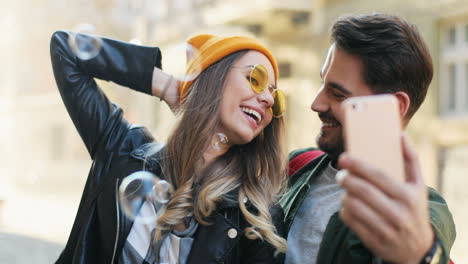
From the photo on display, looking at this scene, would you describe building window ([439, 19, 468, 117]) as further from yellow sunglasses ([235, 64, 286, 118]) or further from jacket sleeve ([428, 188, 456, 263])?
jacket sleeve ([428, 188, 456, 263])

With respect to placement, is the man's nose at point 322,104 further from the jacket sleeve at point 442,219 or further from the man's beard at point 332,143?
the jacket sleeve at point 442,219

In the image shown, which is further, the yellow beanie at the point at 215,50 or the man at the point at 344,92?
the yellow beanie at the point at 215,50

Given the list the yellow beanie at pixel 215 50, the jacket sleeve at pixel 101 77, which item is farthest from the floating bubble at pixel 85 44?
the yellow beanie at pixel 215 50

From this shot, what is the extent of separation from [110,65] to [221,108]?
48 cm

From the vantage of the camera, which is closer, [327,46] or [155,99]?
[155,99]

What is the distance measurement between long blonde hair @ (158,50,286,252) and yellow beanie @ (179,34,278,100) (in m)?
0.03

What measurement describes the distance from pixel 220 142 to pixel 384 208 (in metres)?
1.22

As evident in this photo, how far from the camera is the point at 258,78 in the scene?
7.74 ft

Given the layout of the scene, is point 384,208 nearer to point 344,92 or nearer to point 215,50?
point 344,92

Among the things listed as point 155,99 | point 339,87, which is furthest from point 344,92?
point 155,99

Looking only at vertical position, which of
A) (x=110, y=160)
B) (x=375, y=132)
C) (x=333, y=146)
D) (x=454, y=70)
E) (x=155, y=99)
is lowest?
(x=155, y=99)

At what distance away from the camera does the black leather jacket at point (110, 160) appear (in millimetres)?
2205

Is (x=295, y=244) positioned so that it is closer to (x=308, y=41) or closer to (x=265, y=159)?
(x=265, y=159)

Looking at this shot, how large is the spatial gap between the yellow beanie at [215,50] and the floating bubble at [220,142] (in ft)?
0.76
